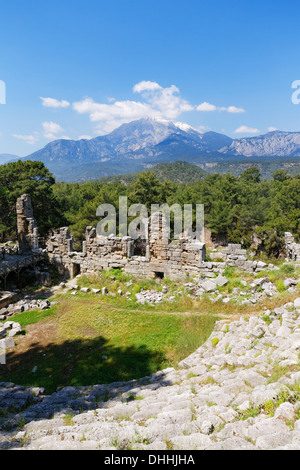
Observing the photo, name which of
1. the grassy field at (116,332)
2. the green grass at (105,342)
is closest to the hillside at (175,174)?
the grassy field at (116,332)

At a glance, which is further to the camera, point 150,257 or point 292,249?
point 292,249

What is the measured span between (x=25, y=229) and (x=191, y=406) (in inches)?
779

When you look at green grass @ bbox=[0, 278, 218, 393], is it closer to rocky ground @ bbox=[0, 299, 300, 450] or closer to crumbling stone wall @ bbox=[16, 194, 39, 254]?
rocky ground @ bbox=[0, 299, 300, 450]

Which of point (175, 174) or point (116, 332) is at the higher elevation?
point (175, 174)

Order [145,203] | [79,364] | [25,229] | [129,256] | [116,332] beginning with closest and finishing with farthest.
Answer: [79,364] < [116,332] < [129,256] < [25,229] < [145,203]

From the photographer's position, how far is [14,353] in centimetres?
1008

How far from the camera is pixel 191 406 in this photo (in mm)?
4648

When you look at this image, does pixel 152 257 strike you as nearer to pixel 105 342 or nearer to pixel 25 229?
pixel 105 342

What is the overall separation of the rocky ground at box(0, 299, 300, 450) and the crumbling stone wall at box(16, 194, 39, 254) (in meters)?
14.2

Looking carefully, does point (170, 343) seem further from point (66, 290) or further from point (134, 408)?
point (66, 290)

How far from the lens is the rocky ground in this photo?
11.6 feet

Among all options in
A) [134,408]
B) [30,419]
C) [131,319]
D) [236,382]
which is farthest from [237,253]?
[30,419]

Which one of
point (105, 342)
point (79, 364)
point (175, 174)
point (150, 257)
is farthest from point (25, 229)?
point (175, 174)

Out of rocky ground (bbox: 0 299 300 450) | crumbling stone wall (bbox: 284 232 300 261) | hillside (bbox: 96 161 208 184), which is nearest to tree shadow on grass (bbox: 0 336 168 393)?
rocky ground (bbox: 0 299 300 450)
